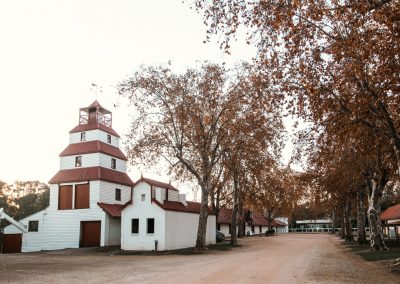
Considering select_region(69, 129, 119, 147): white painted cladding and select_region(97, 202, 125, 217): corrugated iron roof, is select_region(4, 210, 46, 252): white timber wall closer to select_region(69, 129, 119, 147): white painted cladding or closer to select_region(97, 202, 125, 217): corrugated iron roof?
select_region(97, 202, 125, 217): corrugated iron roof

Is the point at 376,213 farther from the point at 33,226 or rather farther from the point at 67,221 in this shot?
the point at 33,226

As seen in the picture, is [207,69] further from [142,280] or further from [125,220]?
[142,280]

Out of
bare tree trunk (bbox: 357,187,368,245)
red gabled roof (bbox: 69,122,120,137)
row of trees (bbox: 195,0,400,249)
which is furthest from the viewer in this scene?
red gabled roof (bbox: 69,122,120,137)

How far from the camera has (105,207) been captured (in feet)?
140

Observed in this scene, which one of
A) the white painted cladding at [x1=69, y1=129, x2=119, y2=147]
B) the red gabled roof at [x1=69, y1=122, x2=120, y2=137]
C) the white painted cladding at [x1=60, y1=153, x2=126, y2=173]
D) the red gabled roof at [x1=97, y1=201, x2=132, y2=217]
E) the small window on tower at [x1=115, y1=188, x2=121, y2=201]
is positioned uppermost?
the red gabled roof at [x1=69, y1=122, x2=120, y2=137]

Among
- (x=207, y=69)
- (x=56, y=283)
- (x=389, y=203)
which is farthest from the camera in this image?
(x=389, y=203)

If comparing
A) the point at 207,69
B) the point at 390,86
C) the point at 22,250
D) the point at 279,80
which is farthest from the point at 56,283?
the point at 22,250

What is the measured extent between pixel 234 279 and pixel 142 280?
132 inches

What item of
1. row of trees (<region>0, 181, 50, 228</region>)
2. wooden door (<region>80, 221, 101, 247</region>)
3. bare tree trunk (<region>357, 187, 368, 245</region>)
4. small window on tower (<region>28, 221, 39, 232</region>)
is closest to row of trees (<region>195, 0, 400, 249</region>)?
bare tree trunk (<region>357, 187, 368, 245</region>)

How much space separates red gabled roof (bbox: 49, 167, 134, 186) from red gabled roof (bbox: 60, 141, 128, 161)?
6.06ft

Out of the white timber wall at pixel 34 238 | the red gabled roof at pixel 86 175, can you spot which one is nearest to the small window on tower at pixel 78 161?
the red gabled roof at pixel 86 175

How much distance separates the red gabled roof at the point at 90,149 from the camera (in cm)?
4538

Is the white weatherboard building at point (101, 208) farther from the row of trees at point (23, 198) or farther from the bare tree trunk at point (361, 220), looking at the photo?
the row of trees at point (23, 198)

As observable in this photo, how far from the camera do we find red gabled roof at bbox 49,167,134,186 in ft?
144
